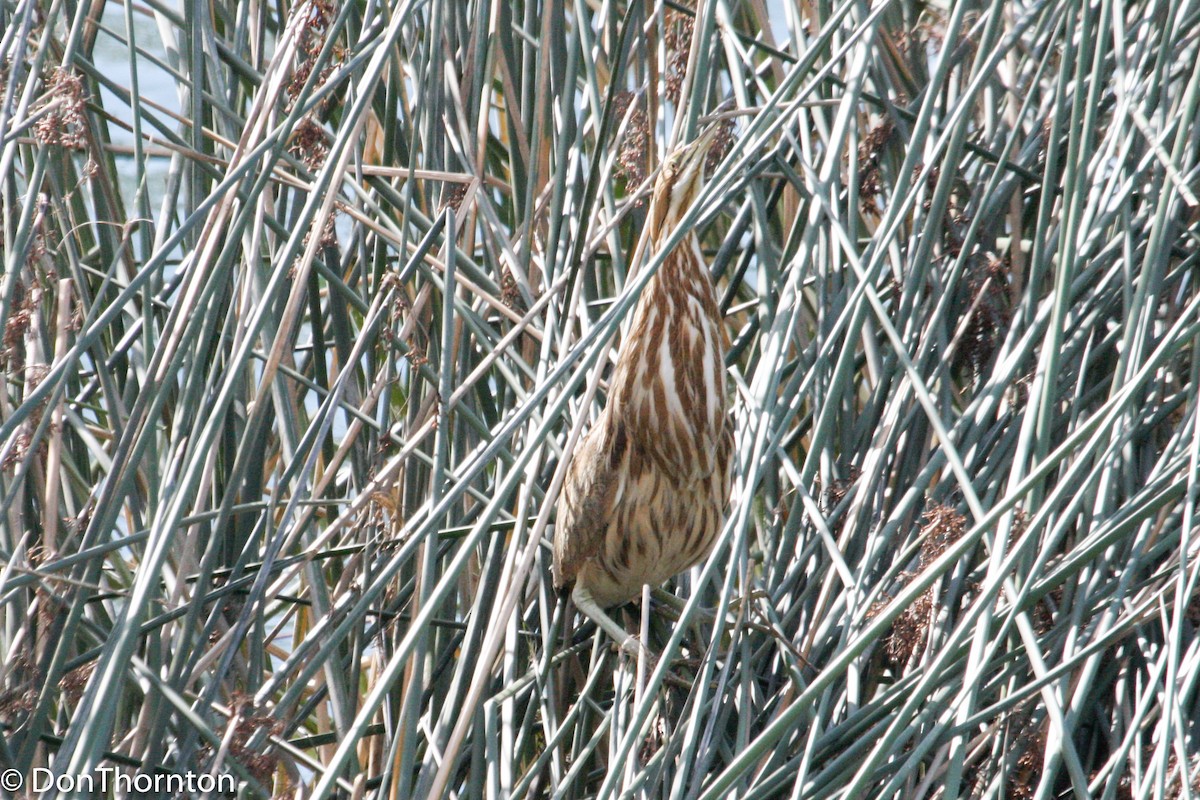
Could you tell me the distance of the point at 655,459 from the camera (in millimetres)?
1600

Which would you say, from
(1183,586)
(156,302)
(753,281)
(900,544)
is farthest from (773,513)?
(753,281)

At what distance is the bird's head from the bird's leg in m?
0.47

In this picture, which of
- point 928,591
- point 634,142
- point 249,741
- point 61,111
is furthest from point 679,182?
point 249,741

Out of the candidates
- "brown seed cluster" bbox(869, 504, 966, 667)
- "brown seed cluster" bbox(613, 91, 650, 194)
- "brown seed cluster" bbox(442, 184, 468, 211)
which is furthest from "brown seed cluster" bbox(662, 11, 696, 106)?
"brown seed cluster" bbox(869, 504, 966, 667)

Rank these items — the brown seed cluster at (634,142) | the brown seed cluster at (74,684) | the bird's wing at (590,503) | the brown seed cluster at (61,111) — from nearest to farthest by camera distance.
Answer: the brown seed cluster at (61,111) < the brown seed cluster at (74,684) < the brown seed cluster at (634,142) < the bird's wing at (590,503)

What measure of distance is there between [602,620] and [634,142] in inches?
22.6

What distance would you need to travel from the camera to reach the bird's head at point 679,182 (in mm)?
1346

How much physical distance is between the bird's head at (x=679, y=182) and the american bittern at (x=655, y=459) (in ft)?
0.39

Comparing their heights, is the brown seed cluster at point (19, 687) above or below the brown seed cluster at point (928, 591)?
below

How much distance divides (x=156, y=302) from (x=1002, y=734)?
1.08 m

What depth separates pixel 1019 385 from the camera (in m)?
1.53

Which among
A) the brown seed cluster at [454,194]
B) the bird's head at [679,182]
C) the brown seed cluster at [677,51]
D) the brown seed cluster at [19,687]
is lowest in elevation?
the brown seed cluster at [19,687]

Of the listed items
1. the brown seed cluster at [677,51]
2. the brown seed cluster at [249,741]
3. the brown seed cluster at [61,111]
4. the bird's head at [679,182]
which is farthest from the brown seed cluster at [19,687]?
the brown seed cluster at [677,51]

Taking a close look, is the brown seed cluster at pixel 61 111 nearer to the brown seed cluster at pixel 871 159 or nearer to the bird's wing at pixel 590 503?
the bird's wing at pixel 590 503
